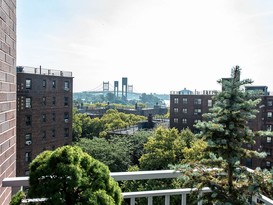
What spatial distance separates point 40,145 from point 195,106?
→ 64.4 feet

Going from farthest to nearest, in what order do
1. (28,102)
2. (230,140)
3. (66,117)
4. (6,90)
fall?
(66,117), (28,102), (230,140), (6,90)

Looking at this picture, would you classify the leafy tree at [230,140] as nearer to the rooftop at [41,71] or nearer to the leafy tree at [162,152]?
the leafy tree at [162,152]

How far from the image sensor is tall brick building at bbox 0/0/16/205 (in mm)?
1851

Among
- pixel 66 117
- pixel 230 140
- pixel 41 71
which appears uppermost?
pixel 41 71

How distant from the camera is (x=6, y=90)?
6.47 feet

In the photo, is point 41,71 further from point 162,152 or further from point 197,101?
point 197,101

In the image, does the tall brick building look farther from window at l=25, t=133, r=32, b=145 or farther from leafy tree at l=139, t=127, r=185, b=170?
window at l=25, t=133, r=32, b=145

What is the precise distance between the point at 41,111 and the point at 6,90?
798 inches

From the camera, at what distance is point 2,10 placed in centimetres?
186

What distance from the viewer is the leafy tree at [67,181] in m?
1.45

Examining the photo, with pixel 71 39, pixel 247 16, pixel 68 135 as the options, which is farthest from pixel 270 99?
pixel 247 16

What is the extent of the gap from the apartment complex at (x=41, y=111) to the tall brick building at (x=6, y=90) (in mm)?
17604

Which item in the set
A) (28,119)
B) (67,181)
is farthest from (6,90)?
(28,119)

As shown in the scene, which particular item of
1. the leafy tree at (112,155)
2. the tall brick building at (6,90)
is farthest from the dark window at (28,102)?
the tall brick building at (6,90)
